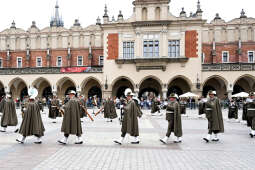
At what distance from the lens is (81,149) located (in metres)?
7.14

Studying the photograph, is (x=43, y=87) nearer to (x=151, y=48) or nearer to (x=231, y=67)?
(x=151, y=48)

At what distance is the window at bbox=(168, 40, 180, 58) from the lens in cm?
2784

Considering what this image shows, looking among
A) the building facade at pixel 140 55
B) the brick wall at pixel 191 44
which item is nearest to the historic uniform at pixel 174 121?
the building facade at pixel 140 55

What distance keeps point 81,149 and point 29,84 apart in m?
Answer: 26.3

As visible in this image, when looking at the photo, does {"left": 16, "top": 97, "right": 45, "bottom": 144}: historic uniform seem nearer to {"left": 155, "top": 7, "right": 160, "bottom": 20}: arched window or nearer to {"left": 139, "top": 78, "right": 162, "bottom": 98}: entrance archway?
{"left": 155, "top": 7, "right": 160, "bottom": 20}: arched window

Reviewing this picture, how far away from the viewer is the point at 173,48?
1102 inches

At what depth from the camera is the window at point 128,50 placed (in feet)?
94.1

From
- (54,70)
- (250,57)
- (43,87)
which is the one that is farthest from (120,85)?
(250,57)

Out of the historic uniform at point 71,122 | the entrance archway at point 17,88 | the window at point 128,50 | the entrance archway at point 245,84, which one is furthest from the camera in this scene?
the entrance archway at point 17,88

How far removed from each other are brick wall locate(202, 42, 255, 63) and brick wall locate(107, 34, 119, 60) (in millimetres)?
12575

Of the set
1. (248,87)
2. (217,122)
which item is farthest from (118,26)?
(217,122)

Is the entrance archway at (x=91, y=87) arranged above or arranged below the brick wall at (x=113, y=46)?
below

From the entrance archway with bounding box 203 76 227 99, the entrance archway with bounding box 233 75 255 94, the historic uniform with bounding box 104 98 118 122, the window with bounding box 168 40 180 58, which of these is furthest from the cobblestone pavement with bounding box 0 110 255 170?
the entrance archway with bounding box 233 75 255 94

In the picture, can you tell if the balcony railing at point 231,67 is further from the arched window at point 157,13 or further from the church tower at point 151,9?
the arched window at point 157,13
